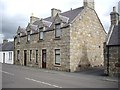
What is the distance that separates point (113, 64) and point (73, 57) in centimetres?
562

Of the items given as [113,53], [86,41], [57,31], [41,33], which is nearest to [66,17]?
[57,31]

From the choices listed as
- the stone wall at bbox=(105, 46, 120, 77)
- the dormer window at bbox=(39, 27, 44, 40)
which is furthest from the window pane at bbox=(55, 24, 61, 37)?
the stone wall at bbox=(105, 46, 120, 77)

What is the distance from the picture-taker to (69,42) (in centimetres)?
2133

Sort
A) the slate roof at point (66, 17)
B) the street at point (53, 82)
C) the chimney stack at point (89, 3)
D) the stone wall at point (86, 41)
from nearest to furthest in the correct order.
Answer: the street at point (53, 82) < the stone wall at point (86, 41) < the slate roof at point (66, 17) < the chimney stack at point (89, 3)

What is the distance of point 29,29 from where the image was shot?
29703mm

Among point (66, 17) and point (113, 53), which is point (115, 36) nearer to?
point (113, 53)

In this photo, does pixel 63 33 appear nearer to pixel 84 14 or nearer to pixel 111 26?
pixel 84 14

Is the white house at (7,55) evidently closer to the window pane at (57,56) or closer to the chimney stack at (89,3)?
the window pane at (57,56)

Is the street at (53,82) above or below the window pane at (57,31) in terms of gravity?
below

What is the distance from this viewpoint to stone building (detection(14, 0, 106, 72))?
2173cm

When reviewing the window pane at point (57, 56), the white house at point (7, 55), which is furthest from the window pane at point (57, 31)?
the white house at point (7, 55)

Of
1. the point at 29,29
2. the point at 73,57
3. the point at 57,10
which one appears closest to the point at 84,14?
the point at 73,57

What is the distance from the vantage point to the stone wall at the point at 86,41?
71.5 ft

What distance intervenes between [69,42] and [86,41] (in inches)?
135
